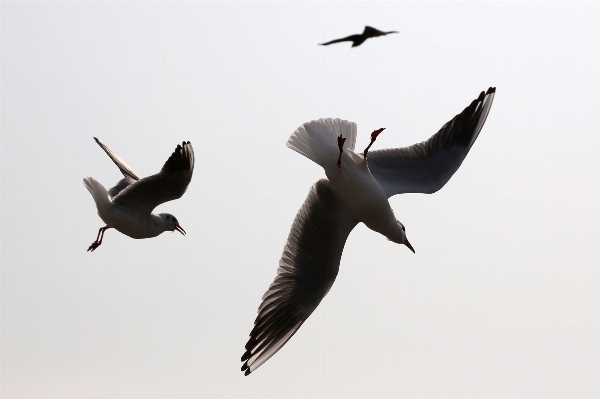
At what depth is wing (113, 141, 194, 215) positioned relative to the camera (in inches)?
384

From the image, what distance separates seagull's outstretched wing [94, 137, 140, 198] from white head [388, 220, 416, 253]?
12.1 ft

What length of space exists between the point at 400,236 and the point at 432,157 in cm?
81

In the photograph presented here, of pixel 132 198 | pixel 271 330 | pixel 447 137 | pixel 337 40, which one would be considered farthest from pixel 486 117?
pixel 337 40

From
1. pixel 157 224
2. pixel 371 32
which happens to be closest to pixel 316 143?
pixel 371 32

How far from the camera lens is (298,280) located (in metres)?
8.73

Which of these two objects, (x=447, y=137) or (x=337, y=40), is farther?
(x=447, y=137)

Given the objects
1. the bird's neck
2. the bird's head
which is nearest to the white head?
the bird's neck

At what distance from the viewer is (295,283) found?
8742 mm

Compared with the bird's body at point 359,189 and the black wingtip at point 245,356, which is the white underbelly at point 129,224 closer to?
the black wingtip at point 245,356

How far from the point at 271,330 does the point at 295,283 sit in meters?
0.44

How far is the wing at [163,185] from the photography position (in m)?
9.76

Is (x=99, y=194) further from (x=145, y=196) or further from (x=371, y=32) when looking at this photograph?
(x=371, y=32)

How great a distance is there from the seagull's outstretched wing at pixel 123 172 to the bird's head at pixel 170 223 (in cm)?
52

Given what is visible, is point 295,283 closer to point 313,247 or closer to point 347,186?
point 313,247
